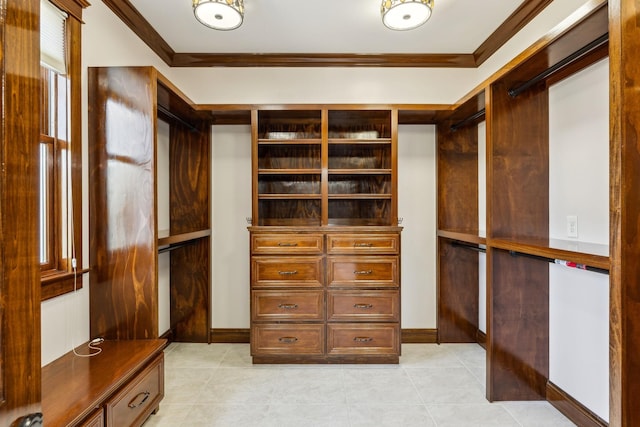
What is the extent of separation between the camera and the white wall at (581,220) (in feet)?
6.18

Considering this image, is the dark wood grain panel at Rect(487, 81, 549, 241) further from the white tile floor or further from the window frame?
the window frame

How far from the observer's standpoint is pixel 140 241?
7.12 feet

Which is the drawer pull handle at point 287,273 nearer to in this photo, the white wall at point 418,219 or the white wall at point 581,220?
the white wall at point 418,219

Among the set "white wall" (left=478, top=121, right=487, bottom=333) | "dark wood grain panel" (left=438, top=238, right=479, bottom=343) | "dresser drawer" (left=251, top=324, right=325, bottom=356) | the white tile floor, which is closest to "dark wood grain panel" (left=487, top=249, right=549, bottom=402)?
the white tile floor

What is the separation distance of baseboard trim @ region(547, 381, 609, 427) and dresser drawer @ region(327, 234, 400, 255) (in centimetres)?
143

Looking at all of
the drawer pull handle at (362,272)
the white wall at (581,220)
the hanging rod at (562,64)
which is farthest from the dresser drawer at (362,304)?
the hanging rod at (562,64)

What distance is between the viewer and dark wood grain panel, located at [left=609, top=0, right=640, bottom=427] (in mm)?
1188

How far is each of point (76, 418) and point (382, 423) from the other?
64.9 inches

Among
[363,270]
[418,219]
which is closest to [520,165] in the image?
[418,219]

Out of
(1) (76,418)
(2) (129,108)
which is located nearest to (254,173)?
(2) (129,108)

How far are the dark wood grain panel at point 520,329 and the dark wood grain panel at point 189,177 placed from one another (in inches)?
104

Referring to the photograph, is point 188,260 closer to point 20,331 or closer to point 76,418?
point 76,418

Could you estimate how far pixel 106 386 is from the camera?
1583 mm

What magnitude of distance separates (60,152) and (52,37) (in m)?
0.65
